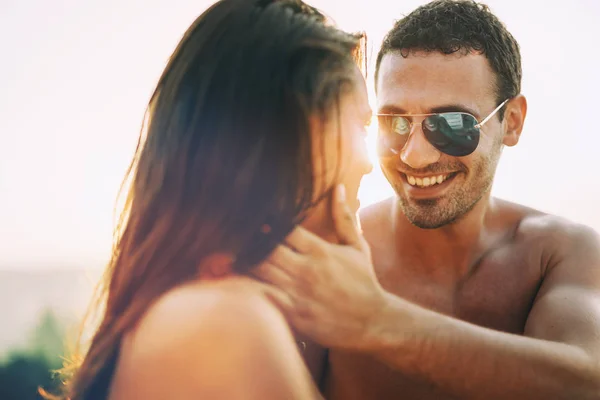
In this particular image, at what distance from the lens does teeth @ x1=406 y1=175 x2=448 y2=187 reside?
3.58 meters

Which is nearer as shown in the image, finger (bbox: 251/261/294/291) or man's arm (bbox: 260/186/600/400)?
finger (bbox: 251/261/294/291)

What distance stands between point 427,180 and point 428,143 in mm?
241

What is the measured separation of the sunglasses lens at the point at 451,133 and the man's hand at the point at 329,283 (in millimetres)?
1229

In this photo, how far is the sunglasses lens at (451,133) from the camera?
3.38 meters

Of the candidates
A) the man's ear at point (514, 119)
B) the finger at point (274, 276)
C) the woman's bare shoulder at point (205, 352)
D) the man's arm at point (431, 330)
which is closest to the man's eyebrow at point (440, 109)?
the man's ear at point (514, 119)

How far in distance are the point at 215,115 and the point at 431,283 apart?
2255mm

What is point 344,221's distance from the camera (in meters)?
→ 2.26

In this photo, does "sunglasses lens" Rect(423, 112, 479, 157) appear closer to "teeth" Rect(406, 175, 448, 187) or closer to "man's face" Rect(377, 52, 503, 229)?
"man's face" Rect(377, 52, 503, 229)

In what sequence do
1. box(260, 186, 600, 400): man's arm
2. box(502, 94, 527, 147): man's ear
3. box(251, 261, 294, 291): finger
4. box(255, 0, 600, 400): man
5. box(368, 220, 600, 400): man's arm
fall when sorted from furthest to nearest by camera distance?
1. box(502, 94, 527, 147): man's ear
2. box(255, 0, 600, 400): man
3. box(368, 220, 600, 400): man's arm
4. box(260, 186, 600, 400): man's arm
5. box(251, 261, 294, 291): finger

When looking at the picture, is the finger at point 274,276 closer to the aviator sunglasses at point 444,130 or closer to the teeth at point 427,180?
the aviator sunglasses at point 444,130

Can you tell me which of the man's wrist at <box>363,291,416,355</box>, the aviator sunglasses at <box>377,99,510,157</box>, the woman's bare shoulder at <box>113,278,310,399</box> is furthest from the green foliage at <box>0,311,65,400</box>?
the woman's bare shoulder at <box>113,278,310,399</box>

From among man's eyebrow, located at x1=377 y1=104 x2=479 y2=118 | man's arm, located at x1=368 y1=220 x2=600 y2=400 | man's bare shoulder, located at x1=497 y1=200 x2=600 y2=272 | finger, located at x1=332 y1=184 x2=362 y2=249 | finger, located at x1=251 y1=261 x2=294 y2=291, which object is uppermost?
man's eyebrow, located at x1=377 y1=104 x2=479 y2=118

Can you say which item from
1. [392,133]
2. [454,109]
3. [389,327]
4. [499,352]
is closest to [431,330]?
[389,327]

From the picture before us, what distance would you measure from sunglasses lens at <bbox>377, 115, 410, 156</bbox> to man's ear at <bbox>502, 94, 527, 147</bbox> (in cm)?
73
